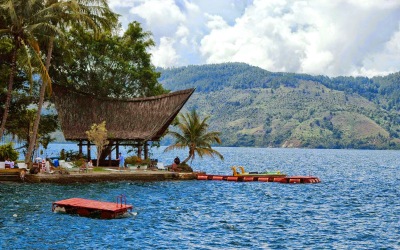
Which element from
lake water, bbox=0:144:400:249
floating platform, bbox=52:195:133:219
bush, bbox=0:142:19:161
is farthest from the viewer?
bush, bbox=0:142:19:161

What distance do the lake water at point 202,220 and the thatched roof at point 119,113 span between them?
7.65 m

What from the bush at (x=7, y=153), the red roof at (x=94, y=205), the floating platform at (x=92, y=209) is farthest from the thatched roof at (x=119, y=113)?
the floating platform at (x=92, y=209)

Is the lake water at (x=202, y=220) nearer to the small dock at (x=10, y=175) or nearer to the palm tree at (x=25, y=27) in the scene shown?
the small dock at (x=10, y=175)

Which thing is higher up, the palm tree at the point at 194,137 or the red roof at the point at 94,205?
the palm tree at the point at 194,137

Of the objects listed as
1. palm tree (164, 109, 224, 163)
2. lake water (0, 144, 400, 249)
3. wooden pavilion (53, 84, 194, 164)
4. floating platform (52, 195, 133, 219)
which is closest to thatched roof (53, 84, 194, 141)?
wooden pavilion (53, 84, 194, 164)

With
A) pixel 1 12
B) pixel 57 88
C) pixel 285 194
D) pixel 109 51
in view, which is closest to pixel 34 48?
pixel 1 12

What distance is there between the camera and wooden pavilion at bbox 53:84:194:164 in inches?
2055

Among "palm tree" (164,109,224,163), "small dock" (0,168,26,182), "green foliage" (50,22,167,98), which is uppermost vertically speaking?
"green foliage" (50,22,167,98)

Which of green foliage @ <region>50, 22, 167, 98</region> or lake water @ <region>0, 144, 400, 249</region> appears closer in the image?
lake water @ <region>0, 144, 400, 249</region>

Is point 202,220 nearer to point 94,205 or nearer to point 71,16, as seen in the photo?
point 94,205

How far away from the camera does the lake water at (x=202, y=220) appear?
79.4ft

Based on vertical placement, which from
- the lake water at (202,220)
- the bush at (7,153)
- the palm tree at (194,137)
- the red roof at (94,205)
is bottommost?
the lake water at (202,220)

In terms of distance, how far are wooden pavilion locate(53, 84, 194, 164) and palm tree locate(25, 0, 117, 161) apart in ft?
15.2

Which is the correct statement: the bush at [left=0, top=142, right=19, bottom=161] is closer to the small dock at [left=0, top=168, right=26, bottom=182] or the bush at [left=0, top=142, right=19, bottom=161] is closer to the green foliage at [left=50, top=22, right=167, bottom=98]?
the small dock at [left=0, top=168, right=26, bottom=182]
